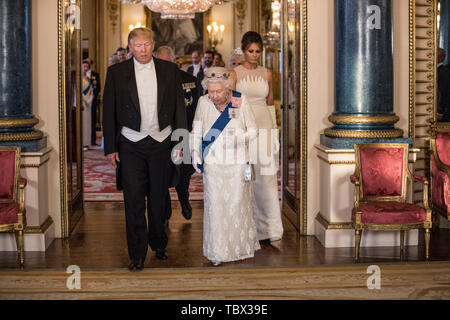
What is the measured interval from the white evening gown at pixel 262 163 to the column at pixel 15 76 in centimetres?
191

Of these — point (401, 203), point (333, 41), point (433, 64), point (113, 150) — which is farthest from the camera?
point (433, 64)

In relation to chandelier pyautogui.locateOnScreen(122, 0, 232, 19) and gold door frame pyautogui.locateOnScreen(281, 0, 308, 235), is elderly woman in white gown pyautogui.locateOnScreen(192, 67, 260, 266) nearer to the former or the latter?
gold door frame pyautogui.locateOnScreen(281, 0, 308, 235)

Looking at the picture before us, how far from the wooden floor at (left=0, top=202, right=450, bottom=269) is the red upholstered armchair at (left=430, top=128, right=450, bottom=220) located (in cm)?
37

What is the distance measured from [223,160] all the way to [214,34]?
42.9 feet

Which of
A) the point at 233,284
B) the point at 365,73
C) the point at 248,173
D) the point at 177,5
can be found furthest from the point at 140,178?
the point at 177,5

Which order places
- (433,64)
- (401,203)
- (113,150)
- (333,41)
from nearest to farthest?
(113,150) → (401,203) → (333,41) → (433,64)

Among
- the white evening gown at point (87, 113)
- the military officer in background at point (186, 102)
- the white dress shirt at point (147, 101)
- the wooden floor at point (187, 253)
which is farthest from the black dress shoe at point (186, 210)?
the white evening gown at point (87, 113)

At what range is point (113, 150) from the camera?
5410 mm

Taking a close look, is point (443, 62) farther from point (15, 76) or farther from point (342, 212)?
point (15, 76)

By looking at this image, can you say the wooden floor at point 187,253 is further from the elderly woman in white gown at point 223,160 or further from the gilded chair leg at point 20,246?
the elderly woman in white gown at point 223,160

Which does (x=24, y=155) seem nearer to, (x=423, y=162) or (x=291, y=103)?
(x=291, y=103)

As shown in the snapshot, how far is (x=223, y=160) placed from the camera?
5.57m

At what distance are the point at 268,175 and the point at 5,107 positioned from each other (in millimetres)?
2421

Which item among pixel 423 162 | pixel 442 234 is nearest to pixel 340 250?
pixel 442 234
